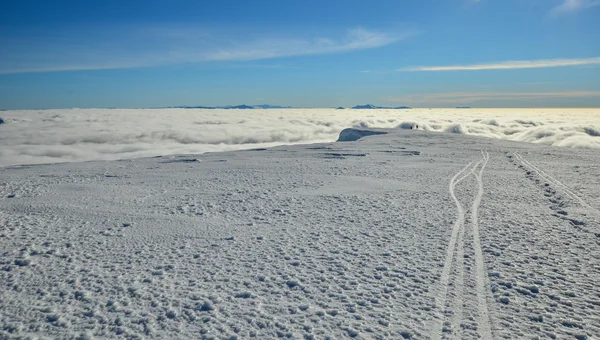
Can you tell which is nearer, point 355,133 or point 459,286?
point 459,286

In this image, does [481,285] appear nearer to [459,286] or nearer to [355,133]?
[459,286]

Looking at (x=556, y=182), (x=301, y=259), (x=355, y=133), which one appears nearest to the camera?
(x=301, y=259)

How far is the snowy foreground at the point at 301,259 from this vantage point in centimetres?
358

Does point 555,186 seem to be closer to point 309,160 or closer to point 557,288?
point 557,288

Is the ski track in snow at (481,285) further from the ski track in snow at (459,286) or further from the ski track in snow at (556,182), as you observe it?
the ski track in snow at (556,182)

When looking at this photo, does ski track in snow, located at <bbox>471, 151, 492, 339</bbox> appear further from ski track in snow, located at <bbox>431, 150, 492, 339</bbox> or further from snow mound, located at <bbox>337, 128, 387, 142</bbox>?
snow mound, located at <bbox>337, 128, 387, 142</bbox>

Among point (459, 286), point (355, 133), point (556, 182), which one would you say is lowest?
point (459, 286)

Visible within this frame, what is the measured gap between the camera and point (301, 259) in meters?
5.08

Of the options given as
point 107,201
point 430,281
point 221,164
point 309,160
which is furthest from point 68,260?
point 309,160

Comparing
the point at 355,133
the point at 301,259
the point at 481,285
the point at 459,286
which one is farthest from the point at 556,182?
the point at 355,133

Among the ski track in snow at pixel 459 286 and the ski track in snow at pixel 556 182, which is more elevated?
the ski track in snow at pixel 556 182

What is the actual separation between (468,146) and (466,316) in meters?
18.0

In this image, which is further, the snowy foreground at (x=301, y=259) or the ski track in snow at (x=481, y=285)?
the snowy foreground at (x=301, y=259)

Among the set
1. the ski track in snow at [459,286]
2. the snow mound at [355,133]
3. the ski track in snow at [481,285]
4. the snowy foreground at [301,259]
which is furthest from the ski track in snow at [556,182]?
the snow mound at [355,133]
